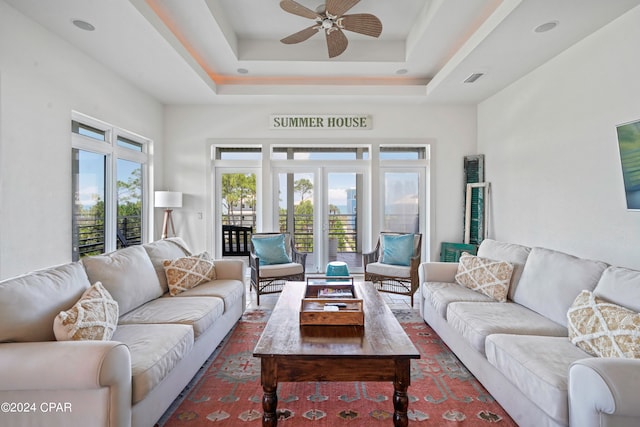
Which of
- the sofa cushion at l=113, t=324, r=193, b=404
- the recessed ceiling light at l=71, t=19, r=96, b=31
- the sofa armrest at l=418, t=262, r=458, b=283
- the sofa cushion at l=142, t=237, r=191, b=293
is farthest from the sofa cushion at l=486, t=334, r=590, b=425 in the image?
the recessed ceiling light at l=71, t=19, r=96, b=31

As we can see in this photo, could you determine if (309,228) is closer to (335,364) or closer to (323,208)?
(323,208)

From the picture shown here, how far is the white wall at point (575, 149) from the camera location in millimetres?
2734

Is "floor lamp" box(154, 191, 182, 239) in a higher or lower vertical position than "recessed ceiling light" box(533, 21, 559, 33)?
lower

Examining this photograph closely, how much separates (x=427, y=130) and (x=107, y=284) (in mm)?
4699

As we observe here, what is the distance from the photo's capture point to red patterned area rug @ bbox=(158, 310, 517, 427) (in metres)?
1.93

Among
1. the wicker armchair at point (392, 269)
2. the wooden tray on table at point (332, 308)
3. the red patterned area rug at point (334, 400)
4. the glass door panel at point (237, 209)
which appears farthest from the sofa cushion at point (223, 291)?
the glass door panel at point (237, 209)

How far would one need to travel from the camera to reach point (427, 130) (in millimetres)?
5230

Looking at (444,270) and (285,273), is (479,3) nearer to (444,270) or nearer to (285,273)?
(444,270)

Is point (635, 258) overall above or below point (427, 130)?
below

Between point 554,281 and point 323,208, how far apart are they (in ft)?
11.5

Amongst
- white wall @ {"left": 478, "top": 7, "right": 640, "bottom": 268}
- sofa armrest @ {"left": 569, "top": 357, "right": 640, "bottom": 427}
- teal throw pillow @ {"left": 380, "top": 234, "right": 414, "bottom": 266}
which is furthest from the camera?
teal throw pillow @ {"left": 380, "top": 234, "right": 414, "bottom": 266}

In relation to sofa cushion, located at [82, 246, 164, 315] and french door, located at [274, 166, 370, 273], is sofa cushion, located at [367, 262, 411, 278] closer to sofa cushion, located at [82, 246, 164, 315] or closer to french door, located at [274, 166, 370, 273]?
french door, located at [274, 166, 370, 273]

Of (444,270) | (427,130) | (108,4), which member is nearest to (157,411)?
(444,270)

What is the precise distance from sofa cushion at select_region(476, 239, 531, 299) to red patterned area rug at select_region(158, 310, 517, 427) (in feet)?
2.86
